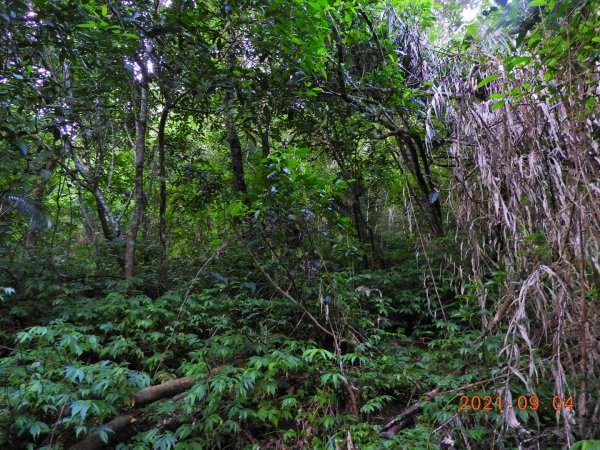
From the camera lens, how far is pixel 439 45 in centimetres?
483

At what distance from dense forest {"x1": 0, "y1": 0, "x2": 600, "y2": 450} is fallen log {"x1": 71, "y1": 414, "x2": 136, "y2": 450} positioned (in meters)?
0.01

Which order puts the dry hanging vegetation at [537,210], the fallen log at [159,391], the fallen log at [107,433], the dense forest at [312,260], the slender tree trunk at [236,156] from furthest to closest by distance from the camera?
the slender tree trunk at [236,156] → the fallen log at [159,391] → the fallen log at [107,433] → the dense forest at [312,260] → the dry hanging vegetation at [537,210]

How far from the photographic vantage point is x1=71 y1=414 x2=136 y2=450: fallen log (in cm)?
238

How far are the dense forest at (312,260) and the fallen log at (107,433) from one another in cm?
1

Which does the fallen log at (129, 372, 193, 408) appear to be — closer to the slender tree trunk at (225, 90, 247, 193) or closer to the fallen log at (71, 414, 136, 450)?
the fallen log at (71, 414, 136, 450)

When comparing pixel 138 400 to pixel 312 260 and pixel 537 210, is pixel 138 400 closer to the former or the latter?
pixel 312 260

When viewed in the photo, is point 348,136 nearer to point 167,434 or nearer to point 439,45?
point 439,45

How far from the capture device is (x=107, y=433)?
99.8 inches

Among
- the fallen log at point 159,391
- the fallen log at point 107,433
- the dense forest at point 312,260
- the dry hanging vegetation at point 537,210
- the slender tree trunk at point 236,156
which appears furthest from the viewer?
the slender tree trunk at point 236,156

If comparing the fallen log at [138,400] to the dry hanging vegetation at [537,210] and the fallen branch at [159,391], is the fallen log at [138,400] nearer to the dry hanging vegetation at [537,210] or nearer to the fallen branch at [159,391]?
the fallen branch at [159,391]

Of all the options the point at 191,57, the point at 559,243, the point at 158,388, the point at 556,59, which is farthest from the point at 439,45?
the point at 158,388

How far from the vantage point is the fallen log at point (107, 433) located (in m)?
2.38

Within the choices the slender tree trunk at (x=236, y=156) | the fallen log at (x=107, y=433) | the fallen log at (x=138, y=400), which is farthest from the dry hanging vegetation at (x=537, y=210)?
the slender tree trunk at (x=236, y=156)

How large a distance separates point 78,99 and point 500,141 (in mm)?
3790
